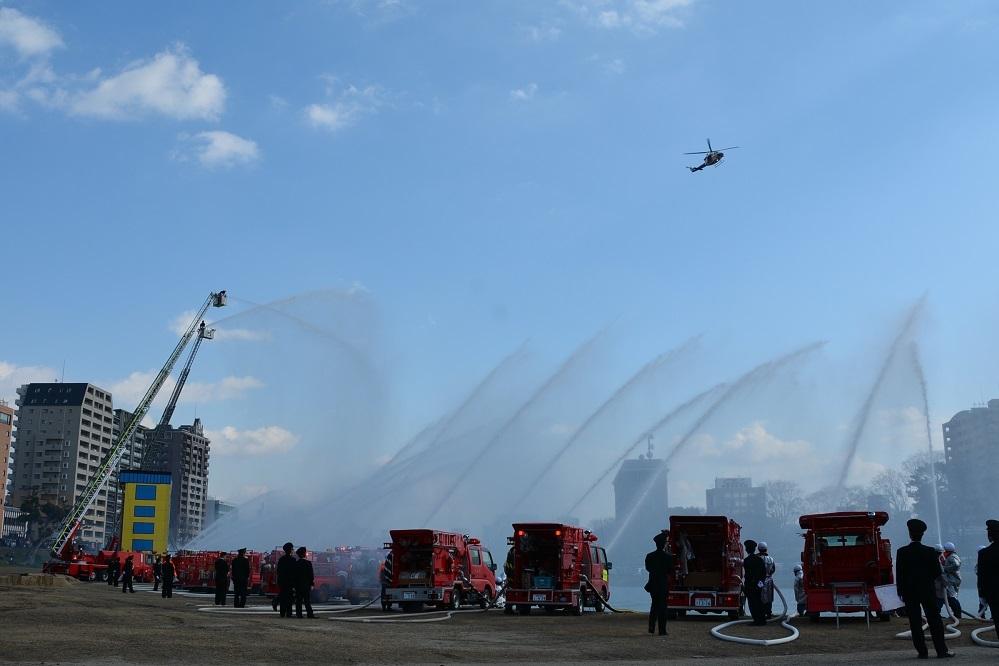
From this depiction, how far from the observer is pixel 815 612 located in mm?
25266

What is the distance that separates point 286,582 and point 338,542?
40.5 meters

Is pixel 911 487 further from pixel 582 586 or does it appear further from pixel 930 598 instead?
pixel 930 598

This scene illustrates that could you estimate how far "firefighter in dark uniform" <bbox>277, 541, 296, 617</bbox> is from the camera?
82.8 feet

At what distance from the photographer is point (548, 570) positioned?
104 ft

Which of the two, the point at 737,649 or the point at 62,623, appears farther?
the point at 62,623

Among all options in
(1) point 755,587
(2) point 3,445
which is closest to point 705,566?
(1) point 755,587

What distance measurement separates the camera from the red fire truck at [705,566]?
27219 mm

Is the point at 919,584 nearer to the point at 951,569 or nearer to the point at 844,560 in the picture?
the point at 844,560

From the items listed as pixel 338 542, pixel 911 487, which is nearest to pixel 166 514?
pixel 338 542

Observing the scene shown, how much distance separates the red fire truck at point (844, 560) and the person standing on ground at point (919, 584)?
401 inches

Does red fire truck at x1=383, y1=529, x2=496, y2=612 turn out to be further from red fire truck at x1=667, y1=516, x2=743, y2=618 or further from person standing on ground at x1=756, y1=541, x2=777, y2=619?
person standing on ground at x1=756, y1=541, x2=777, y2=619

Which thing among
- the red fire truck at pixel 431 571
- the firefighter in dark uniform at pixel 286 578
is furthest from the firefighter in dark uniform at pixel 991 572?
the red fire truck at pixel 431 571

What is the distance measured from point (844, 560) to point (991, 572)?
38.7 feet

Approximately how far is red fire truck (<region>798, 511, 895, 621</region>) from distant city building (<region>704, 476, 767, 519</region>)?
302ft
